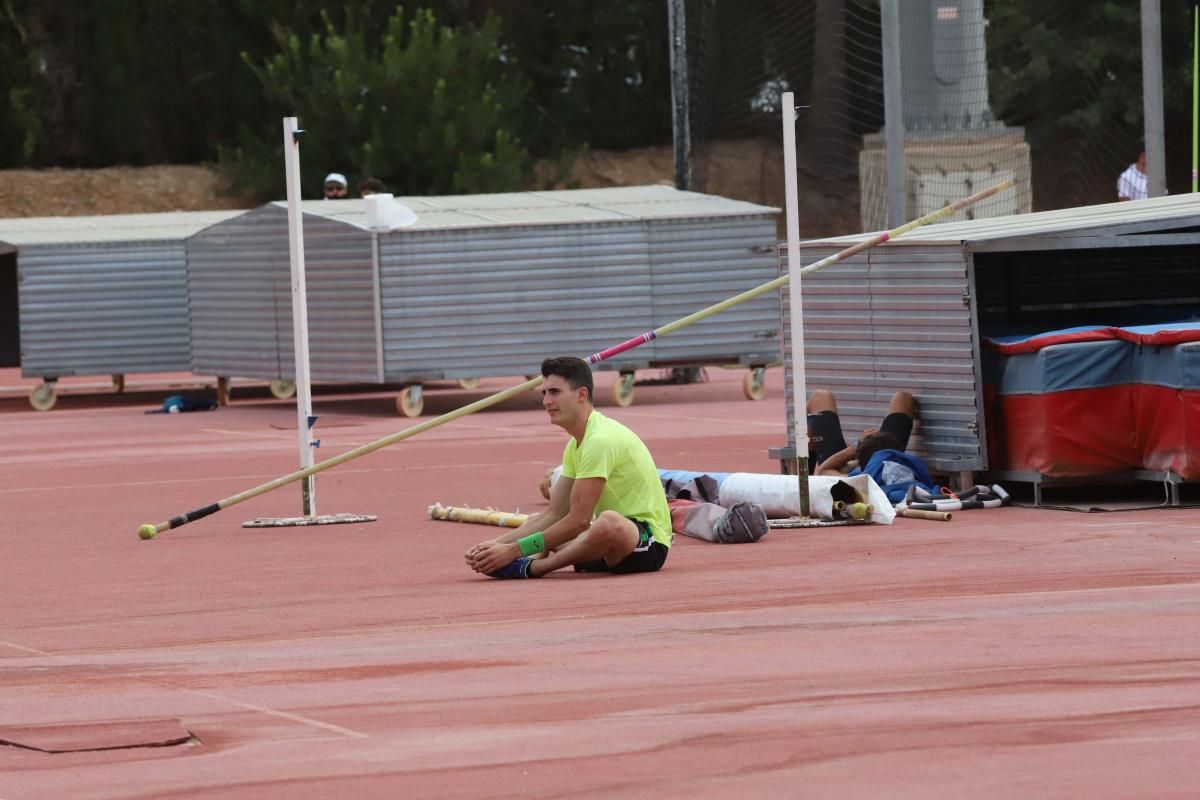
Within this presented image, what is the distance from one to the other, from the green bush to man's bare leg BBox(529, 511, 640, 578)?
Answer: 34.3m

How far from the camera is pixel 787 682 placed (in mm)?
8641

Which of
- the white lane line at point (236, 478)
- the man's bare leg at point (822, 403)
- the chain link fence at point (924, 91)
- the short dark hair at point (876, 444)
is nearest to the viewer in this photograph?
the short dark hair at point (876, 444)

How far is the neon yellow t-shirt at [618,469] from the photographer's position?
38.8ft

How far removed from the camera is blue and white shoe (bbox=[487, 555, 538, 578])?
39.7 ft

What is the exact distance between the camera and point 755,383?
91.8 ft

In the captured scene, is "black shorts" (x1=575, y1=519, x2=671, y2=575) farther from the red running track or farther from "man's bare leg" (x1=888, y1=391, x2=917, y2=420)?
"man's bare leg" (x1=888, y1=391, x2=917, y2=420)

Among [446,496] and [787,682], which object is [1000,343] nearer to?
[446,496]

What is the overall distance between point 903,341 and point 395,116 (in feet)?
105

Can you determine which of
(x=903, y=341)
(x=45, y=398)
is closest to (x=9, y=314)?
(x=45, y=398)

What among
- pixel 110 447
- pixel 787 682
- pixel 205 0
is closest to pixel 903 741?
pixel 787 682

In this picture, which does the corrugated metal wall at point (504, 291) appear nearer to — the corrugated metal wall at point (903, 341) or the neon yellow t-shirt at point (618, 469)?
the corrugated metal wall at point (903, 341)


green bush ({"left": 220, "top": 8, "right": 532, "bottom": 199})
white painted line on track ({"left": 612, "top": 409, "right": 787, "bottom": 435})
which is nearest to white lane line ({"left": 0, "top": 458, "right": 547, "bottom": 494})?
white painted line on track ({"left": 612, "top": 409, "right": 787, "bottom": 435})

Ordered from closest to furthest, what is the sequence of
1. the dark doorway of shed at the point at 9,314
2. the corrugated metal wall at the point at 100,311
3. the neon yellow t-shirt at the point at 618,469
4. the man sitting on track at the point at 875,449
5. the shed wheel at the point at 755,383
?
the neon yellow t-shirt at the point at 618,469, the man sitting on track at the point at 875,449, the shed wheel at the point at 755,383, the corrugated metal wall at the point at 100,311, the dark doorway of shed at the point at 9,314

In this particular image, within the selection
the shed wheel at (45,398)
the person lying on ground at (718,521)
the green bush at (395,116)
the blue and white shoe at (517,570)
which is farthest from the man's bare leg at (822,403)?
the green bush at (395,116)
